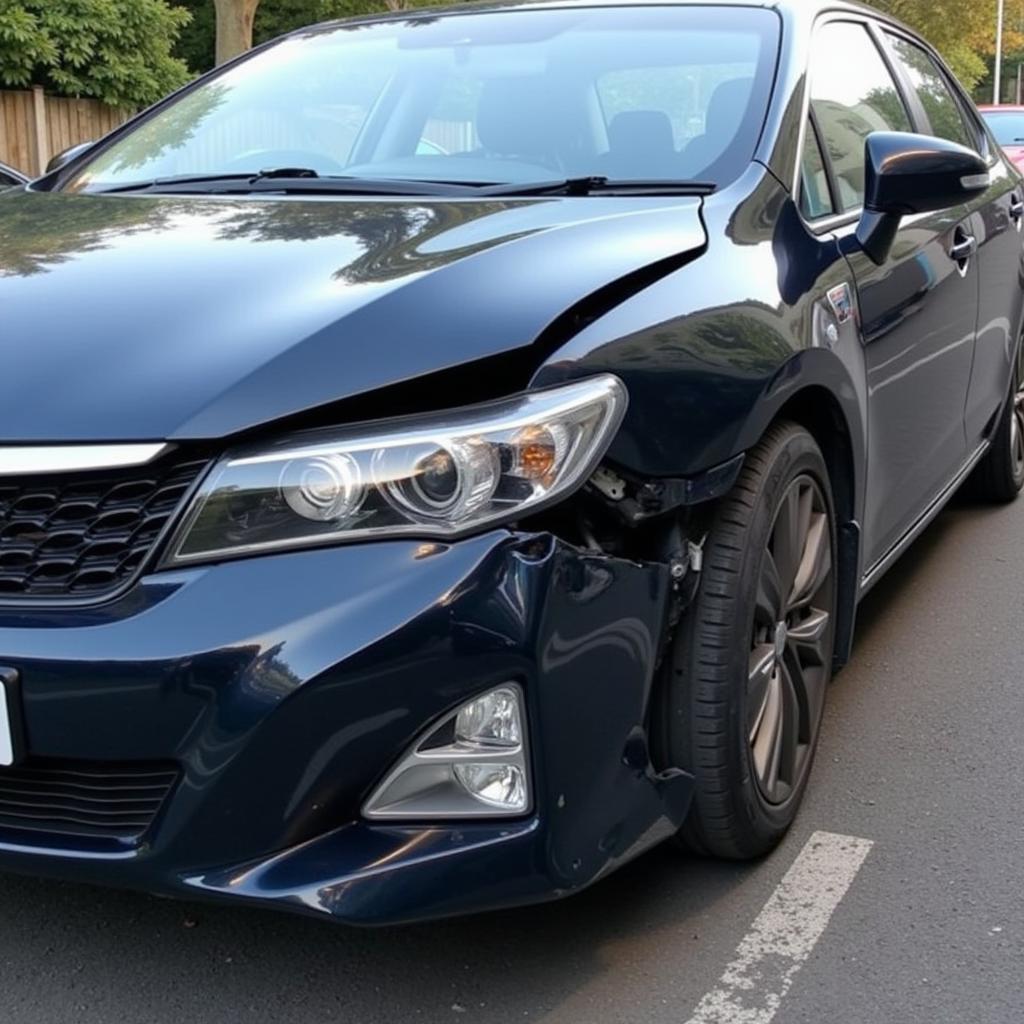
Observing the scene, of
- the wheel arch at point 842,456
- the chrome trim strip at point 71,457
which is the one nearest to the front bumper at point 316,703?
the chrome trim strip at point 71,457

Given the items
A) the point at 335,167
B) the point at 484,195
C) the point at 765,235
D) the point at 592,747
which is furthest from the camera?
the point at 335,167

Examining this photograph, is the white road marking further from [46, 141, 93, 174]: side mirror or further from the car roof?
[46, 141, 93, 174]: side mirror

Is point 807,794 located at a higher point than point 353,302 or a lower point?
lower

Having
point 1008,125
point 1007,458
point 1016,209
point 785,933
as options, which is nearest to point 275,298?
point 785,933

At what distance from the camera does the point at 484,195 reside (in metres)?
2.75

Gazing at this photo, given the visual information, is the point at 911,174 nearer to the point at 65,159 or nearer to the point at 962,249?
the point at 962,249

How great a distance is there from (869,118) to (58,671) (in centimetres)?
252

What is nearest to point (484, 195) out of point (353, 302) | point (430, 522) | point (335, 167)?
point (335, 167)

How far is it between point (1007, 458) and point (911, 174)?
8.13ft

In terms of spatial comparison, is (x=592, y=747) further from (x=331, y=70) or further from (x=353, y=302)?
(x=331, y=70)

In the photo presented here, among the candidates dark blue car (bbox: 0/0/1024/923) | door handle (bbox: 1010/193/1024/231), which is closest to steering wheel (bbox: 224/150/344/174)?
dark blue car (bbox: 0/0/1024/923)

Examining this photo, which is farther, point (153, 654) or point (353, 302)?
point (353, 302)

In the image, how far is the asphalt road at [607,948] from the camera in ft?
7.11

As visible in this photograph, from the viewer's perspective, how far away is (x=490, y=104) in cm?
314
